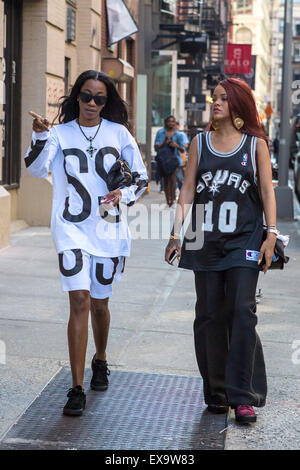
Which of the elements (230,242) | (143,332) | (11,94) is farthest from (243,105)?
(11,94)

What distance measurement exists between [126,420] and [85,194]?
125 centimetres

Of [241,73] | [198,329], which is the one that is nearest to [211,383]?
[198,329]

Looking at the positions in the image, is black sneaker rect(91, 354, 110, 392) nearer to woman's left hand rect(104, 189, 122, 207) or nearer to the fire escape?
woman's left hand rect(104, 189, 122, 207)

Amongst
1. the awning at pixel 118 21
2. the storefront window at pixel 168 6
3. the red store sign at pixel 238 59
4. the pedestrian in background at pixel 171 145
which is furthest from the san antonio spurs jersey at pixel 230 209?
the red store sign at pixel 238 59

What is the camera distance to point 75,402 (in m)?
4.73

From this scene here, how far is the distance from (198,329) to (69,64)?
36.1 ft

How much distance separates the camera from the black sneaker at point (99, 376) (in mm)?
5234

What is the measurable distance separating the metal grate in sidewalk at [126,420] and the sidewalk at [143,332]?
11 centimetres

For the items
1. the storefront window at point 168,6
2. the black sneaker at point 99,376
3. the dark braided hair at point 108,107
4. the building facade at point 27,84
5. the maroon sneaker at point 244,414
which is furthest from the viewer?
the storefront window at point 168,6

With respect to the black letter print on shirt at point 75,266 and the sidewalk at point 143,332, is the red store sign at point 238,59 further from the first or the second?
the black letter print on shirt at point 75,266

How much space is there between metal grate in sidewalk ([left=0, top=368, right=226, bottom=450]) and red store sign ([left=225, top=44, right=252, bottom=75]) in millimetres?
34573

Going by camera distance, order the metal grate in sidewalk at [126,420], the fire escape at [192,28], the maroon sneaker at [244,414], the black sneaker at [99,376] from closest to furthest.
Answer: the metal grate in sidewalk at [126,420] < the maroon sneaker at [244,414] < the black sneaker at [99,376] < the fire escape at [192,28]

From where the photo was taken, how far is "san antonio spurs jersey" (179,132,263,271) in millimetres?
4707

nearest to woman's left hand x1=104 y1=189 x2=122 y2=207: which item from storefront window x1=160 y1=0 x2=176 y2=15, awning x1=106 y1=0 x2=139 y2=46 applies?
awning x1=106 y1=0 x2=139 y2=46
